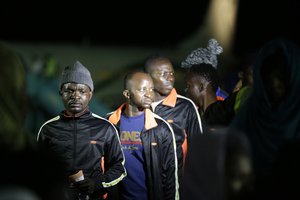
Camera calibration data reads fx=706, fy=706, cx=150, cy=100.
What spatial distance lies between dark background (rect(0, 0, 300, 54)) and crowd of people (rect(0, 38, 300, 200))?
5503 mm

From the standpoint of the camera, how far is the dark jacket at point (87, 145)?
511 cm

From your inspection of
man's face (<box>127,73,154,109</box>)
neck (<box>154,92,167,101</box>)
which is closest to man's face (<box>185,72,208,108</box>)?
neck (<box>154,92,167,101</box>)

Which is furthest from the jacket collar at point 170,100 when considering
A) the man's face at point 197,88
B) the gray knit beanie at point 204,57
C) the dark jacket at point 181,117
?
the gray knit beanie at point 204,57

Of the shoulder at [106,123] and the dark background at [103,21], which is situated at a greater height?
the dark background at [103,21]

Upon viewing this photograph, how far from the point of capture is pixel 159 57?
249 inches

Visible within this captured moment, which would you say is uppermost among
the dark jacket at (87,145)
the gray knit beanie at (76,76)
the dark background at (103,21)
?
the dark background at (103,21)

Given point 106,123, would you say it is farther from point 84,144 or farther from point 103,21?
point 103,21

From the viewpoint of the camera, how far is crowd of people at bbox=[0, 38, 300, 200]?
1.98 m

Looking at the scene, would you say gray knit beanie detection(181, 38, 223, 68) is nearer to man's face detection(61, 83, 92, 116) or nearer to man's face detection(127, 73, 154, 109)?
man's face detection(127, 73, 154, 109)

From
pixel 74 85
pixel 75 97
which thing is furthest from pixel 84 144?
pixel 74 85

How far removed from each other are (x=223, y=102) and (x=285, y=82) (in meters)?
1.74

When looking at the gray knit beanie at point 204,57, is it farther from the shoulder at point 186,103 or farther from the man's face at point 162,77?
the shoulder at point 186,103

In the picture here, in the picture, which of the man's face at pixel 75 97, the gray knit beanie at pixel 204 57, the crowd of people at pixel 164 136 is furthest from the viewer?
the gray knit beanie at pixel 204 57

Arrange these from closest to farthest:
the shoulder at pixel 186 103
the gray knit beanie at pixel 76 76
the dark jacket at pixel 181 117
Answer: the gray knit beanie at pixel 76 76, the dark jacket at pixel 181 117, the shoulder at pixel 186 103
